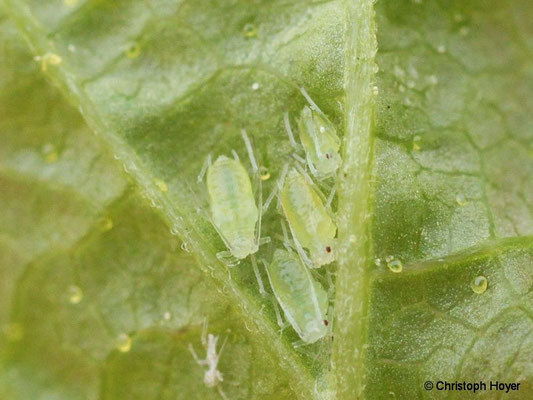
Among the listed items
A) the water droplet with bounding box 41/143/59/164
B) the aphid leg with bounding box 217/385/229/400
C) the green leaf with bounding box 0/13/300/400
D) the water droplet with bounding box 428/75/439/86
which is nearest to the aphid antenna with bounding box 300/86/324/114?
the water droplet with bounding box 428/75/439/86

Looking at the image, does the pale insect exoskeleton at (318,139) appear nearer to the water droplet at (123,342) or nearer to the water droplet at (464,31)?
the water droplet at (464,31)

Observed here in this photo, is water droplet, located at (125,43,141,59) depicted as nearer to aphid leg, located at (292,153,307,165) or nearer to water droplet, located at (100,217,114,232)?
water droplet, located at (100,217,114,232)

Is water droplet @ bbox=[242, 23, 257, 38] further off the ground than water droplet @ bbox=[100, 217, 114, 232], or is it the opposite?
water droplet @ bbox=[242, 23, 257, 38]

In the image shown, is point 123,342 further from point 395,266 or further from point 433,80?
point 433,80

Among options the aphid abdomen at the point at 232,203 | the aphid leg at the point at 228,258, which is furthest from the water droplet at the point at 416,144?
the aphid leg at the point at 228,258

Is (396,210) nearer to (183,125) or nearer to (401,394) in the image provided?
(401,394)

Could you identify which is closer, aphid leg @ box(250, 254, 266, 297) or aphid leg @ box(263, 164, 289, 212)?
aphid leg @ box(250, 254, 266, 297)
